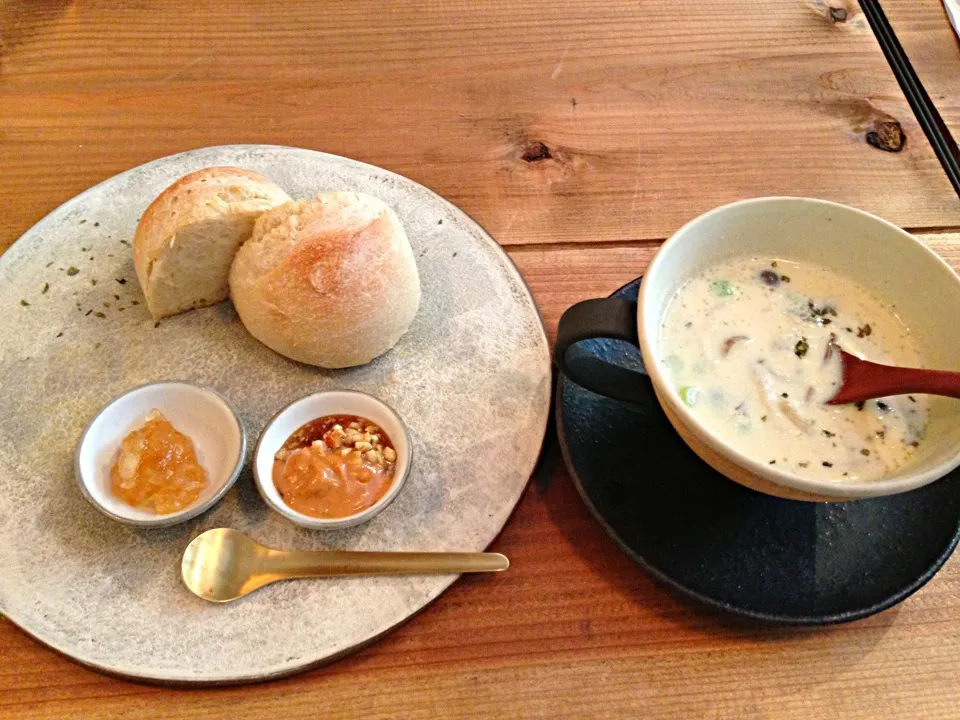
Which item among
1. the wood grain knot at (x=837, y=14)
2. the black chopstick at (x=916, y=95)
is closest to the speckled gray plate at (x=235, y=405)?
the black chopstick at (x=916, y=95)

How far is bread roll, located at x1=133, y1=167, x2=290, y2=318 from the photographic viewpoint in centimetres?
135

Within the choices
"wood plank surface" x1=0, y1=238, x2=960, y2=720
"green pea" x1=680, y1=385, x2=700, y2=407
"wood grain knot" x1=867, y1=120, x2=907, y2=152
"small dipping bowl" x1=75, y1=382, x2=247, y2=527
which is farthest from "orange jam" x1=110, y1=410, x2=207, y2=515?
"wood grain knot" x1=867, y1=120, x2=907, y2=152

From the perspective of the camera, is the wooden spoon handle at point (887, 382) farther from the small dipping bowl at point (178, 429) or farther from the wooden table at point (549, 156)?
the small dipping bowl at point (178, 429)

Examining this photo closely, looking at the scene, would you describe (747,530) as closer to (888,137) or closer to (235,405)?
(235,405)

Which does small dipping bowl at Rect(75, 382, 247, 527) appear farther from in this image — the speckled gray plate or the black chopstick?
the black chopstick

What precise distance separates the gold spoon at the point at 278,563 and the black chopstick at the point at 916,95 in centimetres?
153

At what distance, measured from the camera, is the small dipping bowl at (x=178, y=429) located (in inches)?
46.1

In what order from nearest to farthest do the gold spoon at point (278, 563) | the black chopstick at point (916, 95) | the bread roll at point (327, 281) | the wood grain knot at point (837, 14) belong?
→ 1. the gold spoon at point (278, 563)
2. the bread roll at point (327, 281)
3. the black chopstick at point (916, 95)
4. the wood grain knot at point (837, 14)

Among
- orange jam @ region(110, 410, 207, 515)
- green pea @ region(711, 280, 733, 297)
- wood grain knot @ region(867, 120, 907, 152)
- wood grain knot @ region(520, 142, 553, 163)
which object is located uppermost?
green pea @ region(711, 280, 733, 297)

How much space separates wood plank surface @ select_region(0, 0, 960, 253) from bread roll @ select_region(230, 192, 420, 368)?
0.39 m

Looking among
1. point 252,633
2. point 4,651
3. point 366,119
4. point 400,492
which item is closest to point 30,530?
point 4,651

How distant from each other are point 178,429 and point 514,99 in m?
1.19

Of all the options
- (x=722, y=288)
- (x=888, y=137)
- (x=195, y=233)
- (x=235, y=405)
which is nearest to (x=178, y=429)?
(x=235, y=405)

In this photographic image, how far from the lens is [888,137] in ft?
6.22
